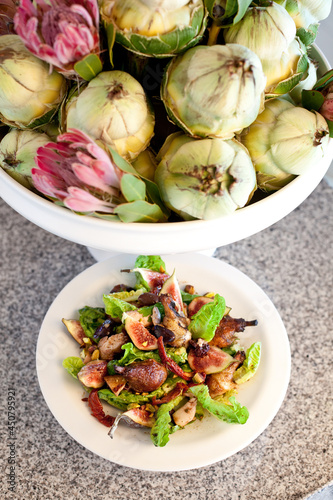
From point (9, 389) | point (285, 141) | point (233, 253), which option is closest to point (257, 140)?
point (285, 141)

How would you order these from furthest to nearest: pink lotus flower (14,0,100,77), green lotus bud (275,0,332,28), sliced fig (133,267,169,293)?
sliced fig (133,267,169,293), green lotus bud (275,0,332,28), pink lotus flower (14,0,100,77)

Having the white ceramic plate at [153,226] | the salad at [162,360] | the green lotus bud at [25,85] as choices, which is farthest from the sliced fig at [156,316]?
the green lotus bud at [25,85]

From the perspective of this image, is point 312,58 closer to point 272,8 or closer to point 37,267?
point 272,8

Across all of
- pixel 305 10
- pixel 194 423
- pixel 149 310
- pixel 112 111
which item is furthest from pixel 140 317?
pixel 305 10

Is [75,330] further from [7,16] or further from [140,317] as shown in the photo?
[7,16]

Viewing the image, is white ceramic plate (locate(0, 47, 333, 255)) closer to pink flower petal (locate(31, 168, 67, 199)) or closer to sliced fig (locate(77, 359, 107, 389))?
pink flower petal (locate(31, 168, 67, 199))

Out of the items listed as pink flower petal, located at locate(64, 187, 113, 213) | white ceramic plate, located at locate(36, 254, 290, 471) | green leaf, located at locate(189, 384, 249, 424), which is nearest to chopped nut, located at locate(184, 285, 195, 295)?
white ceramic plate, located at locate(36, 254, 290, 471)

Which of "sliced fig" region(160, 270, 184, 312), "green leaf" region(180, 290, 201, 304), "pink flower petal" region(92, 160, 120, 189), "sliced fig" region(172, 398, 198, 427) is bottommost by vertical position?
"sliced fig" region(172, 398, 198, 427)
